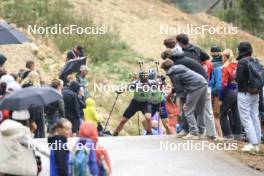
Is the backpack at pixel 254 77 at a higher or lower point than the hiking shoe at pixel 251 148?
higher

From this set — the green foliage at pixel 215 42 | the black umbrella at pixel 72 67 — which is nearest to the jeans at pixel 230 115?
the black umbrella at pixel 72 67

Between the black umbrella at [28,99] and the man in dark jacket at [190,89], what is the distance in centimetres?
308

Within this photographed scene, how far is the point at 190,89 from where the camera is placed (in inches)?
526

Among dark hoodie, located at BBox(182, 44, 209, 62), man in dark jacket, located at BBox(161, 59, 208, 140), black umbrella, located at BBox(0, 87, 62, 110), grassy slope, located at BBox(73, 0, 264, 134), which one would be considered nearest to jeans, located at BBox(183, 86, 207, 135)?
man in dark jacket, located at BBox(161, 59, 208, 140)

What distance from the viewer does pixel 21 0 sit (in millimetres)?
28203

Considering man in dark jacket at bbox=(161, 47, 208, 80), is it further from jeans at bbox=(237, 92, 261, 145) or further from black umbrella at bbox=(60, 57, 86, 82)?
black umbrella at bbox=(60, 57, 86, 82)

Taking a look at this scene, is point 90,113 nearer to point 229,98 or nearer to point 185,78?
point 185,78

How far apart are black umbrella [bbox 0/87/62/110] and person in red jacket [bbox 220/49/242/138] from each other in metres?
4.54

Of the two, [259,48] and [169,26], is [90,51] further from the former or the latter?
[259,48]

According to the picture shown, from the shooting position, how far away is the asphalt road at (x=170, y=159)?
38.5 feet

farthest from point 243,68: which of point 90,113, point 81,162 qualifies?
point 81,162

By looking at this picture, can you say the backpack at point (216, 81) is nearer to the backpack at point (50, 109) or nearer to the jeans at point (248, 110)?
the jeans at point (248, 110)

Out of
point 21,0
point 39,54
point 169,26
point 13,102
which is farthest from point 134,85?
point 169,26

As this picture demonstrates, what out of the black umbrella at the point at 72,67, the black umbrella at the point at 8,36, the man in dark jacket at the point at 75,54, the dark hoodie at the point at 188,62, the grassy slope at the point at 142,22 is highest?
the grassy slope at the point at 142,22
